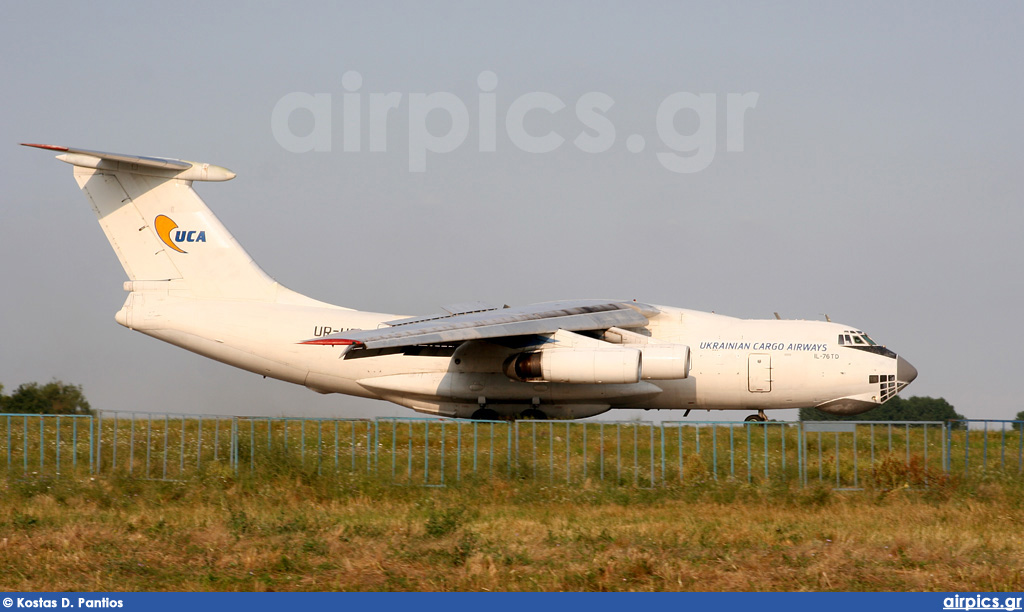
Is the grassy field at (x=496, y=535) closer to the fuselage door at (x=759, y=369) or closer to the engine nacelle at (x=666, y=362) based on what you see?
→ the engine nacelle at (x=666, y=362)

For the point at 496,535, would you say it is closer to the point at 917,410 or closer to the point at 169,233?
the point at 169,233

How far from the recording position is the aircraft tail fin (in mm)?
17000

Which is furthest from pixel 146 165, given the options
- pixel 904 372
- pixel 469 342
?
pixel 904 372

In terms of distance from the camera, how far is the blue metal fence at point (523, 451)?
1098cm

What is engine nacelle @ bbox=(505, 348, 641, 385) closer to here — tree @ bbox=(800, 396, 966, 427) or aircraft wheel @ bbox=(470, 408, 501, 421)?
aircraft wheel @ bbox=(470, 408, 501, 421)

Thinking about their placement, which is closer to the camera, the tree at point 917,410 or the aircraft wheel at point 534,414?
the aircraft wheel at point 534,414

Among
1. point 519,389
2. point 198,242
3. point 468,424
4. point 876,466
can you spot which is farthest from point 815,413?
point 198,242

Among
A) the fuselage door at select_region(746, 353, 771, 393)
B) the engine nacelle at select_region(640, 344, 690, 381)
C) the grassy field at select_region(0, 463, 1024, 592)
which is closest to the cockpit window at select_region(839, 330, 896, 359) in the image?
the fuselage door at select_region(746, 353, 771, 393)

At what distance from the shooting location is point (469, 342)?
1577 cm

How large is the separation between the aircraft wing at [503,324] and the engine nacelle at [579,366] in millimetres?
425

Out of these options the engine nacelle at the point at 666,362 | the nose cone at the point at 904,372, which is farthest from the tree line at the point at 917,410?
the engine nacelle at the point at 666,362

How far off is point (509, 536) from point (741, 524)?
7.03 ft

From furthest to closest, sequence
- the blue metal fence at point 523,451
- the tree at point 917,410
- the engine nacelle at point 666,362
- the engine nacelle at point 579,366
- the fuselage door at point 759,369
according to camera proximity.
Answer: the tree at point 917,410, the fuselage door at point 759,369, the engine nacelle at point 666,362, the engine nacelle at point 579,366, the blue metal fence at point 523,451

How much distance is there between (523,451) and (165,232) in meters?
8.72
